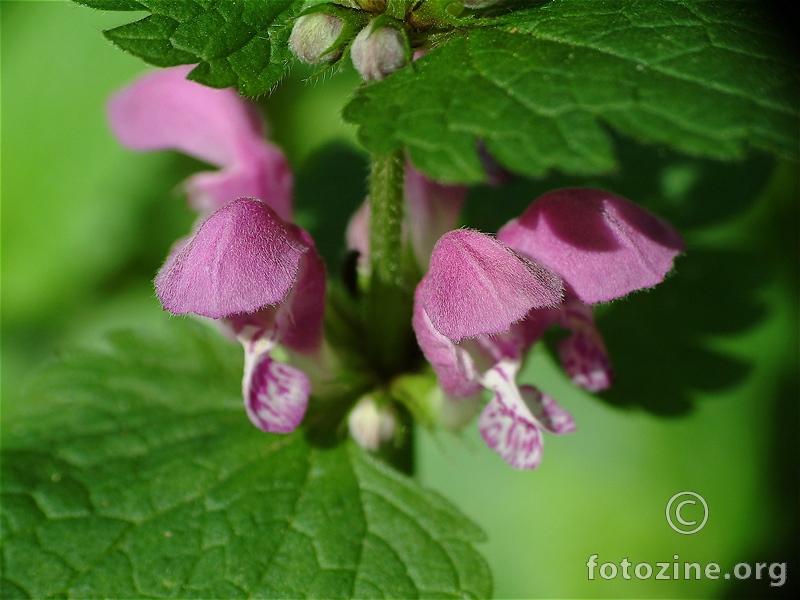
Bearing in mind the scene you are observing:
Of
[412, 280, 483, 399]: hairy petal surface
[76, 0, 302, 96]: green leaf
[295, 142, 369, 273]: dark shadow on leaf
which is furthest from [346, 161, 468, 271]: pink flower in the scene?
[76, 0, 302, 96]: green leaf

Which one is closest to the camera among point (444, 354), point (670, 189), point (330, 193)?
point (444, 354)

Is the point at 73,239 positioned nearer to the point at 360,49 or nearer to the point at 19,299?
the point at 19,299

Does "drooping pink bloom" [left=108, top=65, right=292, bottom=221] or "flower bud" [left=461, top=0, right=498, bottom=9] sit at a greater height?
"flower bud" [left=461, top=0, right=498, bottom=9]

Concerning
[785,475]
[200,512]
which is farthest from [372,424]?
[785,475]

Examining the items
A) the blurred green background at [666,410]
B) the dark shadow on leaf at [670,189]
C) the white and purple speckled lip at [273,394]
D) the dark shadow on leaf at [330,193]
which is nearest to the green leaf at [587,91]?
the white and purple speckled lip at [273,394]

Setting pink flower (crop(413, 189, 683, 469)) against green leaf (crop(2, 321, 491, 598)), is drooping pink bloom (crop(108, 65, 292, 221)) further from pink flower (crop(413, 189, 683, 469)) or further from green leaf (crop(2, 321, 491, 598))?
pink flower (crop(413, 189, 683, 469))

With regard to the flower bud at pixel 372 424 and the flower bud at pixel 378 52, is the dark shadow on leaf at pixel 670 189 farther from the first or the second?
the flower bud at pixel 378 52

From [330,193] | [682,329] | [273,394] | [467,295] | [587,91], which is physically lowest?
[682,329]

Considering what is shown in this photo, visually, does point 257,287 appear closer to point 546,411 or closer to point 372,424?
point 372,424

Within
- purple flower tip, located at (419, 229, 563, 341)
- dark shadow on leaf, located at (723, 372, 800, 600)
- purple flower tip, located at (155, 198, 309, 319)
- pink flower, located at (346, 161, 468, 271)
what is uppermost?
purple flower tip, located at (155, 198, 309, 319)
